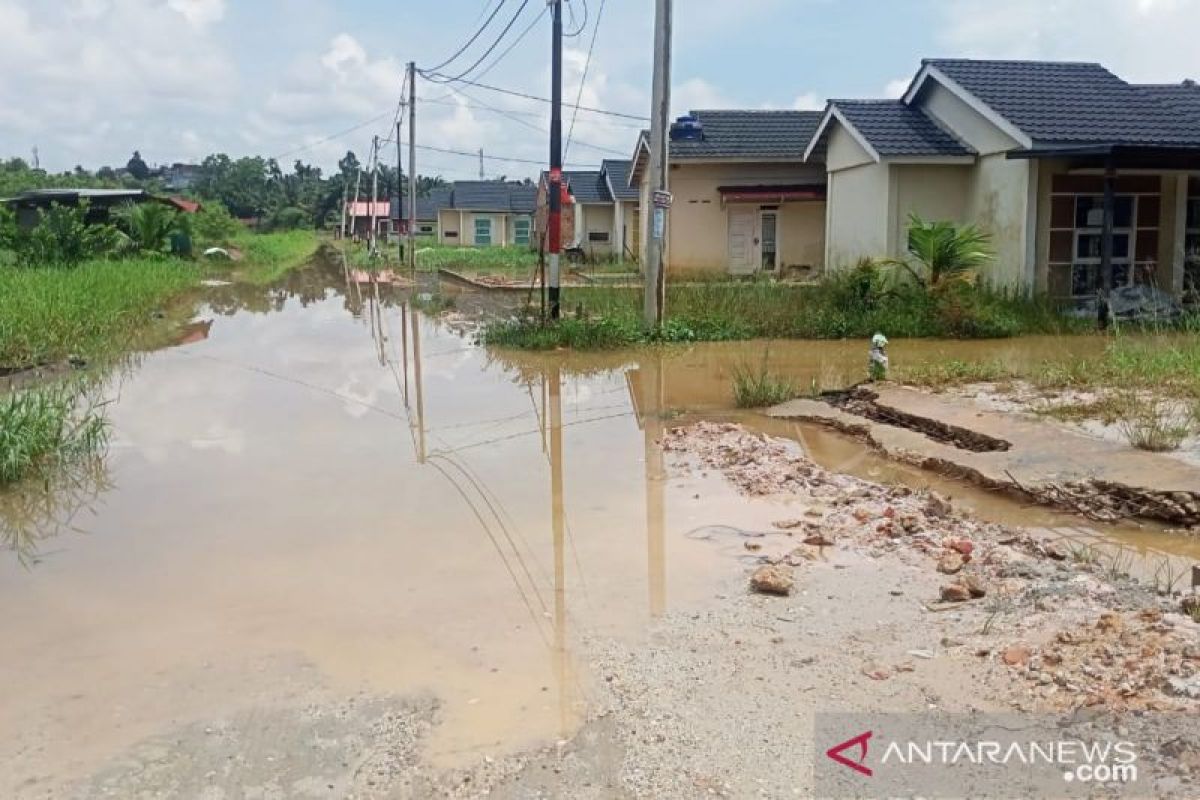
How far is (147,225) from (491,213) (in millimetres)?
26285

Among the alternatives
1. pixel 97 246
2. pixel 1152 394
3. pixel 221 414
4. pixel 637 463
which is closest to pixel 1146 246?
pixel 1152 394

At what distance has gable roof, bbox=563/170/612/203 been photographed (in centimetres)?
4241

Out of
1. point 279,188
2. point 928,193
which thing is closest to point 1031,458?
point 928,193

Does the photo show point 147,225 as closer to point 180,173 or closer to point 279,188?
point 279,188

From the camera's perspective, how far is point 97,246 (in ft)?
104

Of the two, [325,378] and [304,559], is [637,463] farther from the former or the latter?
[325,378]

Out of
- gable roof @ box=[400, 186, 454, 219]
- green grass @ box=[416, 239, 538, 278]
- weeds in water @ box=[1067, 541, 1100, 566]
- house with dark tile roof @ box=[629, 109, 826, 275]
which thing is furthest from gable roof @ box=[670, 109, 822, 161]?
gable roof @ box=[400, 186, 454, 219]

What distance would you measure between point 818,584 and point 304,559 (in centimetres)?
280

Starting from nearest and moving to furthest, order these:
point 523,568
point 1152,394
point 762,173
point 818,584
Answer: point 818,584, point 523,568, point 1152,394, point 762,173

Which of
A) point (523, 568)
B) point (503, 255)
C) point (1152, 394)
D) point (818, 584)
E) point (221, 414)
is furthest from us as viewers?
point (503, 255)

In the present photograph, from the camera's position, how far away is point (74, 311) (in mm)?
15828

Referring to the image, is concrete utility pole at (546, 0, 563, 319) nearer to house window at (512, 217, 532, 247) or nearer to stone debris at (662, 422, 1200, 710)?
stone debris at (662, 422, 1200, 710)

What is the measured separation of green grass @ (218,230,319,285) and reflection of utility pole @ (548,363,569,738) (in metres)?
25.8

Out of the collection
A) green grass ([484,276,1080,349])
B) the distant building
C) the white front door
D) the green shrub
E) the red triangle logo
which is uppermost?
the distant building
